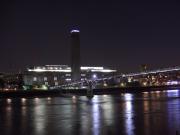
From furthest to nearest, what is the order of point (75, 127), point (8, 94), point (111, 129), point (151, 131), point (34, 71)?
point (34, 71), point (8, 94), point (75, 127), point (111, 129), point (151, 131)

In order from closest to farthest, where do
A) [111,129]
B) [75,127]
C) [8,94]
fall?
[111,129], [75,127], [8,94]

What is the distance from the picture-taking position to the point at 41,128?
1117 inches

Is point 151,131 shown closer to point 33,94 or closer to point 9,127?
point 9,127

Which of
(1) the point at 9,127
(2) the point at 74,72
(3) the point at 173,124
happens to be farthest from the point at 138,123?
(2) the point at 74,72

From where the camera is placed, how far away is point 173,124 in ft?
93.6

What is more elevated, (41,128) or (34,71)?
(34,71)

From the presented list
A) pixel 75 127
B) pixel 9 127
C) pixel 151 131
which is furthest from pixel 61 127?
pixel 151 131

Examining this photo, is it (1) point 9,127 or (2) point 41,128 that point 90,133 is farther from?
(1) point 9,127

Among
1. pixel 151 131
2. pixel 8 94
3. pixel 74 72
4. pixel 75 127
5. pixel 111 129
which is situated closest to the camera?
pixel 151 131

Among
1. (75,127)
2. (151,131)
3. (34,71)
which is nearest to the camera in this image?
(151,131)

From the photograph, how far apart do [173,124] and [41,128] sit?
7833 millimetres

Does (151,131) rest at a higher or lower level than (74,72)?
lower

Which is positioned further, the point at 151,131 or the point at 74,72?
the point at 74,72

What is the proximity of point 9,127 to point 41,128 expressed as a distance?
2488 mm
